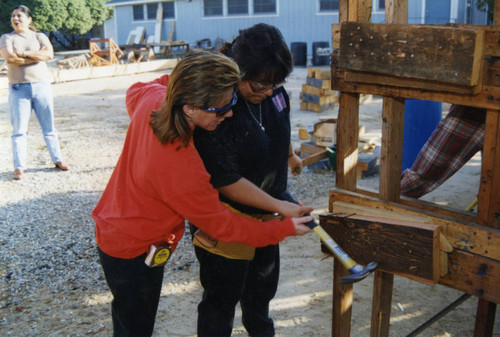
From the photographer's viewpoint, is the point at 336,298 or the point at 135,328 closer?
the point at 135,328

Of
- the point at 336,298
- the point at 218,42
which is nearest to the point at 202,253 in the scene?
the point at 336,298

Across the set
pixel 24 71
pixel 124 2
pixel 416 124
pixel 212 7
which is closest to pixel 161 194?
pixel 416 124

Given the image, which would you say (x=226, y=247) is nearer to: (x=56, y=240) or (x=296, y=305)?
(x=296, y=305)

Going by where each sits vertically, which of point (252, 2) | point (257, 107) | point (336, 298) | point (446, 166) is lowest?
point (336, 298)

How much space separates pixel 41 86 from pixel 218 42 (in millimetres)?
17664

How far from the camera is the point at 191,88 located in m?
1.99

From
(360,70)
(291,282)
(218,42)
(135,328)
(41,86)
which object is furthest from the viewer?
(218,42)

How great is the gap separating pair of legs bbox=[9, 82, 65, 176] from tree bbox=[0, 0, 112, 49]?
82.0ft

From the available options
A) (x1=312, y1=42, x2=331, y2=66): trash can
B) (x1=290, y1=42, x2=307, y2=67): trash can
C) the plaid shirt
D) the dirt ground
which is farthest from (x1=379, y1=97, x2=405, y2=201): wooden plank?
(x1=290, y1=42, x2=307, y2=67): trash can

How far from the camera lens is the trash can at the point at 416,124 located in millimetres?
4910

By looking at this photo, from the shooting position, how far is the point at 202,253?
2.60 m

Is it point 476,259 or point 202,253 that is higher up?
point 476,259

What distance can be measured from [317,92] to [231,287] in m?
8.91

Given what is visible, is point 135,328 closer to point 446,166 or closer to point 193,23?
point 446,166
